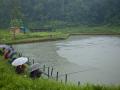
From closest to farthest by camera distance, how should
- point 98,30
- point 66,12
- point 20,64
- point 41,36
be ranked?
point 20,64, point 41,36, point 98,30, point 66,12

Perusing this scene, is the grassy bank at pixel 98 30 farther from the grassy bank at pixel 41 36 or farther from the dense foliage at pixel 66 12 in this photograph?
the dense foliage at pixel 66 12

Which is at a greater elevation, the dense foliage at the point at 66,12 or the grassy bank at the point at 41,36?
the dense foliage at the point at 66,12

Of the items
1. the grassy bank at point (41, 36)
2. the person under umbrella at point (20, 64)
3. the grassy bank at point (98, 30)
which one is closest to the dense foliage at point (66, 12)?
the grassy bank at point (98, 30)

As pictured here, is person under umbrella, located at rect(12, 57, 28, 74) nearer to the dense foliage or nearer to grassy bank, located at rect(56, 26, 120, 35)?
grassy bank, located at rect(56, 26, 120, 35)

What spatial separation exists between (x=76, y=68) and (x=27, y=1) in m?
48.1

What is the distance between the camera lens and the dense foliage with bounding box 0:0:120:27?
58.8m

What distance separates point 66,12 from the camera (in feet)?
208

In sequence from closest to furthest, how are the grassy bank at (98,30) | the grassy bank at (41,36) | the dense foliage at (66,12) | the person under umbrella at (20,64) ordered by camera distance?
the person under umbrella at (20,64) → the grassy bank at (41,36) → the grassy bank at (98,30) → the dense foliage at (66,12)

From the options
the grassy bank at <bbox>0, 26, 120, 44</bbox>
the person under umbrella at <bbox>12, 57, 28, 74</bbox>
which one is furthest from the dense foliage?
the person under umbrella at <bbox>12, 57, 28, 74</bbox>

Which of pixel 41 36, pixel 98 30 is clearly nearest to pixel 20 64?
pixel 41 36

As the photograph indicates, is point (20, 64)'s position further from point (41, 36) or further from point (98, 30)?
point (98, 30)

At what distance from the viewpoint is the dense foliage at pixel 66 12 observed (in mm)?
58781

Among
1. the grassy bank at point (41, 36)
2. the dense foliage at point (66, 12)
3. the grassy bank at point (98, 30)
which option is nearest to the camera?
the grassy bank at point (41, 36)

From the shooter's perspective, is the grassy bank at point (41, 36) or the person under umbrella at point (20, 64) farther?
the grassy bank at point (41, 36)
